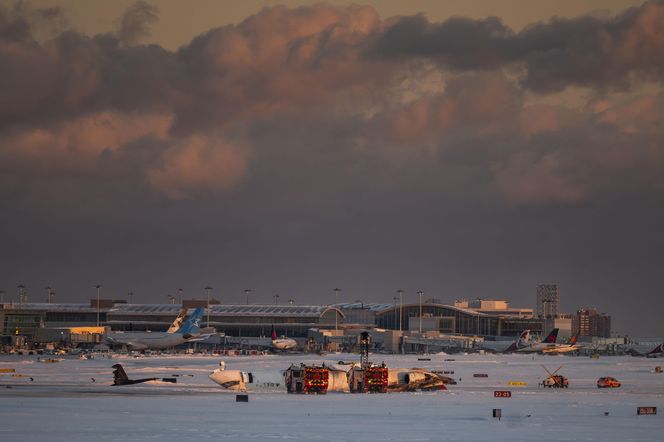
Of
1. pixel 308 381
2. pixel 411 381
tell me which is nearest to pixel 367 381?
pixel 411 381

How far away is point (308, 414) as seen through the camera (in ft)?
233

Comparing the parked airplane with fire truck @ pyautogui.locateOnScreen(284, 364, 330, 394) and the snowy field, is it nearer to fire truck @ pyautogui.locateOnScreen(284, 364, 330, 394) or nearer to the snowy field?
the snowy field

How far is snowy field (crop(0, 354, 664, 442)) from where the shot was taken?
191 ft

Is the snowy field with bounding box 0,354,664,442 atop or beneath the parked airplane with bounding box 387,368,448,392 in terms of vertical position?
beneath

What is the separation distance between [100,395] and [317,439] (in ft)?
118

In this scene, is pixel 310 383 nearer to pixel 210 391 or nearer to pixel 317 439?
pixel 210 391

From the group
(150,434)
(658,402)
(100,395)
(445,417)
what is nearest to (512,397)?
(658,402)

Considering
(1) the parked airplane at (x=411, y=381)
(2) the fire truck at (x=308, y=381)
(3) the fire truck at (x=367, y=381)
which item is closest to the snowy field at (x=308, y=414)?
(2) the fire truck at (x=308, y=381)

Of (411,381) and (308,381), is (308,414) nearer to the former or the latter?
(308,381)

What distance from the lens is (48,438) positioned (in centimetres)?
5469

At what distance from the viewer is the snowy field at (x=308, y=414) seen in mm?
58281

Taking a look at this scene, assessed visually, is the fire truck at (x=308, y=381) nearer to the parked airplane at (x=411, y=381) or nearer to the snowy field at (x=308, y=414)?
the snowy field at (x=308, y=414)

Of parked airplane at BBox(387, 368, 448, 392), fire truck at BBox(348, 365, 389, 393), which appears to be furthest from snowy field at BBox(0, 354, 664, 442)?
fire truck at BBox(348, 365, 389, 393)

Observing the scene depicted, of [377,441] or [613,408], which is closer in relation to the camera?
[377,441]
